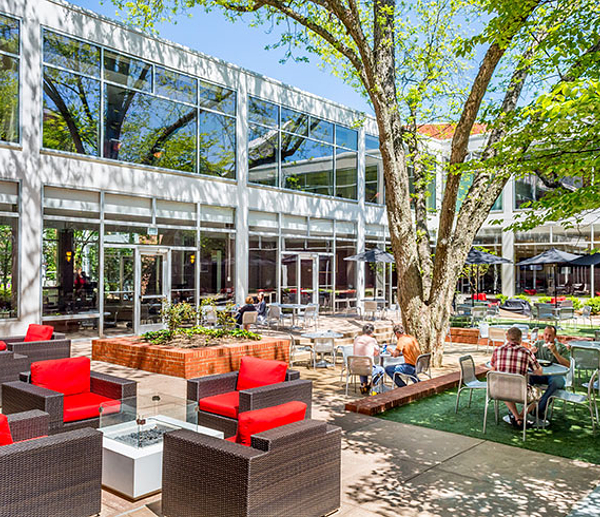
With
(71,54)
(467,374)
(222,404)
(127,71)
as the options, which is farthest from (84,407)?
(127,71)

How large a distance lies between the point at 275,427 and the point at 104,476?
1.62 meters

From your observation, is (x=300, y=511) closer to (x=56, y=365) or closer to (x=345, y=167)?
(x=56, y=365)

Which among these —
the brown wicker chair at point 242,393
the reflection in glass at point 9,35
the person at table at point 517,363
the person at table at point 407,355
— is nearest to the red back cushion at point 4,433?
the brown wicker chair at point 242,393

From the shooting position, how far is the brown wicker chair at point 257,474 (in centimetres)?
357

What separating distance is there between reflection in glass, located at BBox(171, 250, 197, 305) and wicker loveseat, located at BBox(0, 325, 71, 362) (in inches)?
250

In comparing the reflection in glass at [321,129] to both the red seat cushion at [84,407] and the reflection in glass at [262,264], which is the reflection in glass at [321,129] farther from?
the red seat cushion at [84,407]

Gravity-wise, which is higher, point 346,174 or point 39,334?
point 346,174

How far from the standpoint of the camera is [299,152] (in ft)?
65.3

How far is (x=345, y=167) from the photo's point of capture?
22203 mm

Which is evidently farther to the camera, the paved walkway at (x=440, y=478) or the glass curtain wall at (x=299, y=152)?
the glass curtain wall at (x=299, y=152)

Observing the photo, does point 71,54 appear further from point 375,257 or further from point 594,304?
point 594,304

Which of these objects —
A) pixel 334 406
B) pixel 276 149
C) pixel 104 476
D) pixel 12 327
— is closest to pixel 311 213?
pixel 276 149

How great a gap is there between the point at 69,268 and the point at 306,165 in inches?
381

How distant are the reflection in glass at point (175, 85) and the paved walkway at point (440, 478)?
11.8 m
